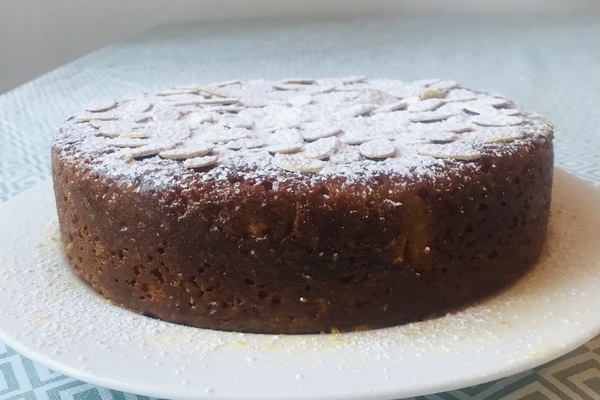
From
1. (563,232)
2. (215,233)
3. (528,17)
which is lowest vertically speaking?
(528,17)

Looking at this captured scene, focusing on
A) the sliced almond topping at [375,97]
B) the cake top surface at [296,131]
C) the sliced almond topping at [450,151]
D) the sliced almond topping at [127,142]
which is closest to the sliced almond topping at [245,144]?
the cake top surface at [296,131]

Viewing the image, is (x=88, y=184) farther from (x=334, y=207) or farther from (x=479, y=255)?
(x=479, y=255)

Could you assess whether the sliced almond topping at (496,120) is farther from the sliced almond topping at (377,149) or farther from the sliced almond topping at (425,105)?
the sliced almond topping at (377,149)

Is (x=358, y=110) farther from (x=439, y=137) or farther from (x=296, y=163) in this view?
(x=296, y=163)

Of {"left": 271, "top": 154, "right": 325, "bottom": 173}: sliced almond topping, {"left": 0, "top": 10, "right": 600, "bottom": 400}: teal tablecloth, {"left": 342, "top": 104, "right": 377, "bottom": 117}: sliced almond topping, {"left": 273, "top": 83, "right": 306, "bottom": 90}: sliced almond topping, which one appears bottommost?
{"left": 0, "top": 10, "right": 600, "bottom": 400}: teal tablecloth

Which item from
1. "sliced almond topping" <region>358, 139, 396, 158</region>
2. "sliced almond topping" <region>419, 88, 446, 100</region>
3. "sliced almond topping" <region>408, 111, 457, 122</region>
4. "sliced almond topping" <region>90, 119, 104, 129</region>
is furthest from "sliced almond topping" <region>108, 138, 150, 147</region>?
"sliced almond topping" <region>419, 88, 446, 100</region>

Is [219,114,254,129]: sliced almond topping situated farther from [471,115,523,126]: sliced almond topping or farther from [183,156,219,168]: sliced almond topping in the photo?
[471,115,523,126]: sliced almond topping

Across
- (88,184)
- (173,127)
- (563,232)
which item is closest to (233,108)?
(173,127)
